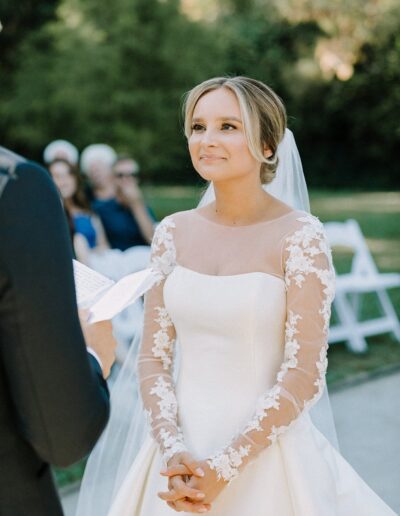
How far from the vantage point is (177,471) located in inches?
99.9

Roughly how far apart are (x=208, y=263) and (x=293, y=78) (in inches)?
1288

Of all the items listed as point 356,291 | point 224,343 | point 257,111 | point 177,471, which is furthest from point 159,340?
point 356,291

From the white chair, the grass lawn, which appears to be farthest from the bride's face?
the white chair

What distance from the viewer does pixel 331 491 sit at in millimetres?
2717

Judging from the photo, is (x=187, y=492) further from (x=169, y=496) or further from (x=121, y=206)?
(x=121, y=206)

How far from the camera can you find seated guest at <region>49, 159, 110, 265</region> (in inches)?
273

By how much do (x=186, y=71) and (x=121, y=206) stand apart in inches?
985

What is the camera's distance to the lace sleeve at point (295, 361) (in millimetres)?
2537

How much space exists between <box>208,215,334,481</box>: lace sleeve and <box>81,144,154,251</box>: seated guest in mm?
4682

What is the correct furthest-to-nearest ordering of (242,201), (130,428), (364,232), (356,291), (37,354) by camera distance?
(364,232)
(356,291)
(130,428)
(242,201)
(37,354)

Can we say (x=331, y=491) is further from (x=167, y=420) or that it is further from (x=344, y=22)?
(x=344, y=22)

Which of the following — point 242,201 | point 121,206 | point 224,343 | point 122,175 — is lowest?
point 121,206

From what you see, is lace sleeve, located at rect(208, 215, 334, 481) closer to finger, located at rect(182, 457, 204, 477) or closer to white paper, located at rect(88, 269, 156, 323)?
finger, located at rect(182, 457, 204, 477)

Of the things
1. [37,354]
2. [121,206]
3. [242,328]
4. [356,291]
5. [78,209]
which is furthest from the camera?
[356,291]
